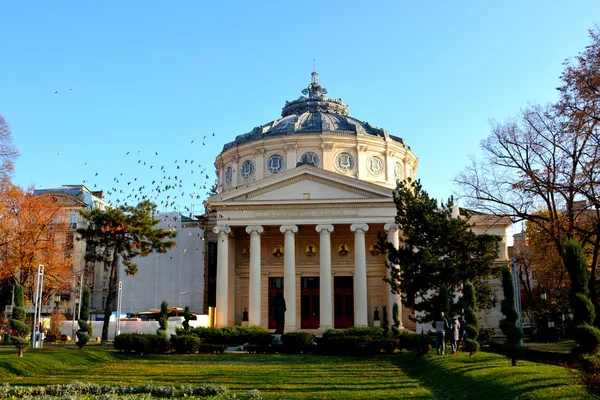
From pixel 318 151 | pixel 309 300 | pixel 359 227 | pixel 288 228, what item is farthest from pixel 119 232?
pixel 318 151

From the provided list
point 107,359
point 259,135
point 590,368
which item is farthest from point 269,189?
point 590,368

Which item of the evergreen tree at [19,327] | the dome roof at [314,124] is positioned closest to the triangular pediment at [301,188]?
the dome roof at [314,124]

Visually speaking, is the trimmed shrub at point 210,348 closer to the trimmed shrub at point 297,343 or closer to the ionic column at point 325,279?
the trimmed shrub at point 297,343

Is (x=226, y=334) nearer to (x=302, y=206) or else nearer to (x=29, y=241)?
(x=302, y=206)

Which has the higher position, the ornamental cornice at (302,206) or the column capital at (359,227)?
the ornamental cornice at (302,206)

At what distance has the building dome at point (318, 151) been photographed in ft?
195

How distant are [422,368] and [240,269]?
33.6 metres

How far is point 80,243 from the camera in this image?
68688 mm

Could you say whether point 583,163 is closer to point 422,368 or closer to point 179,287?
point 422,368

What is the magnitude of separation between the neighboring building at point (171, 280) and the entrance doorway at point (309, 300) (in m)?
11.1

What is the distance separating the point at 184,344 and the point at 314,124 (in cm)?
3361

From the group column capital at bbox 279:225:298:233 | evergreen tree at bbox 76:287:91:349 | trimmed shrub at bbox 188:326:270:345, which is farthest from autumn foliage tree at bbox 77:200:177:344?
column capital at bbox 279:225:298:233

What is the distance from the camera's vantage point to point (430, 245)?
110 ft

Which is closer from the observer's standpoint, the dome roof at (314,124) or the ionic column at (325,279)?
the ionic column at (325,279)
